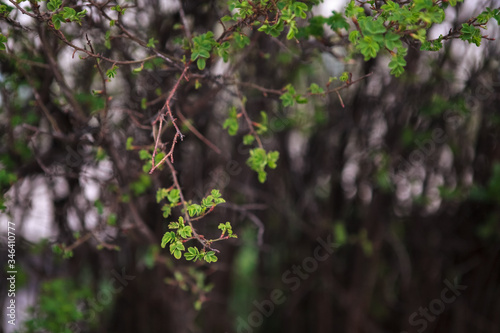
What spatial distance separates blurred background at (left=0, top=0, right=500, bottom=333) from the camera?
1.84 m

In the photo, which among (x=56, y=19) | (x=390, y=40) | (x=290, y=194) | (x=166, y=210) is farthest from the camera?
(x=290, y=194)

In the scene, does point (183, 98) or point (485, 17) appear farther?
point (183, 98)

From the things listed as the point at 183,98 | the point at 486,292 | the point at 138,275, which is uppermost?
the point at 183,98

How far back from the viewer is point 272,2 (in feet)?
3.51

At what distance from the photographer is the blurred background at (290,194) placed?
1.84 metres

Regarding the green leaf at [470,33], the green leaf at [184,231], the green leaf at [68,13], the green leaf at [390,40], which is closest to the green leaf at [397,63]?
the green leaf at [390,40]

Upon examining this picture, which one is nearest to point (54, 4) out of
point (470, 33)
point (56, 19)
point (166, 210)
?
point (56, 19)

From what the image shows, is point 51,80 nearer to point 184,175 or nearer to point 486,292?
point 184,175

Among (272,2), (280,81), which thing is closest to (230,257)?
(280,81)

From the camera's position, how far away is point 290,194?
2.68 metres

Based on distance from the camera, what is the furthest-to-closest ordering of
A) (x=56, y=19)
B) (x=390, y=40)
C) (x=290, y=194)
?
(x=290, y=194)
(x=56, y=19)
(x=390, y=40)

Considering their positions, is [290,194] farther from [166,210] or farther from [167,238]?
[167,238]

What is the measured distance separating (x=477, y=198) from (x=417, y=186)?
1.15 ft

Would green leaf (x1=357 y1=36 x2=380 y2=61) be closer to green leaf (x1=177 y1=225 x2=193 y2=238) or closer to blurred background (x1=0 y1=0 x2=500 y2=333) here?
green leaf (x1=177 y1=225 x2=193 y2=238)
